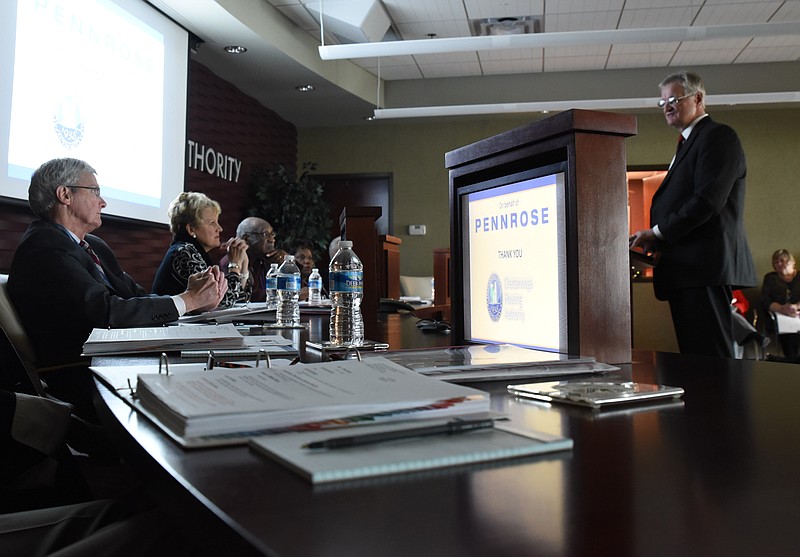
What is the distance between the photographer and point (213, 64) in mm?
5609

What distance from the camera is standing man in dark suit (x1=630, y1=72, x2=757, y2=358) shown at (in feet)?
7.53

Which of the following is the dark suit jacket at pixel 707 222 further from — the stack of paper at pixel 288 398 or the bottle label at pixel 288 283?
the stack of paper at pixel 288 398

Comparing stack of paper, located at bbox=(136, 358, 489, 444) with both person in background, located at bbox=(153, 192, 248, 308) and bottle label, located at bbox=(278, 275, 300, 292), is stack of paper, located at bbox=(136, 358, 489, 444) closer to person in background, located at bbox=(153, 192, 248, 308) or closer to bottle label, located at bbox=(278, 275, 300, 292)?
bottle label, located at bbox=(278, 275, 300, 292)

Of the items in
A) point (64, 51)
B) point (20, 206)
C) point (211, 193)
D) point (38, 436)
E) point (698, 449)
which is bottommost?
point (38, 436)

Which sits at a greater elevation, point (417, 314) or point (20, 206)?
point (20, 206)

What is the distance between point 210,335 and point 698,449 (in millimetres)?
921

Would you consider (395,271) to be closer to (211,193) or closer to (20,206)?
(20,206)

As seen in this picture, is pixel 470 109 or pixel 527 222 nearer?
pixel 527 222

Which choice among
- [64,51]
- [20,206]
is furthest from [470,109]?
[20,206]

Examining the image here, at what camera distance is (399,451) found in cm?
42

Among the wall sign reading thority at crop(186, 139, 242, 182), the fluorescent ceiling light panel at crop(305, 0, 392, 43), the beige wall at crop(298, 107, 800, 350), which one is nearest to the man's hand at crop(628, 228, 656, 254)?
the fluorescent ceiling light panel at crop(305, 0, 392, 43)

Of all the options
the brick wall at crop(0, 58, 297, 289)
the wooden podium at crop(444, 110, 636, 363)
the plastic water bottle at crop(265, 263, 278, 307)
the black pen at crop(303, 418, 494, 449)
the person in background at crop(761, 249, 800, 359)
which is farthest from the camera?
the person in background at crop(761, 249, 800, 359)

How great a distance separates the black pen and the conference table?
0.12ft

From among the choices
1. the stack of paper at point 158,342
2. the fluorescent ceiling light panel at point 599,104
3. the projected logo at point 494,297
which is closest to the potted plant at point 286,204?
the fluorescent ceiling light panel at point 599,104
